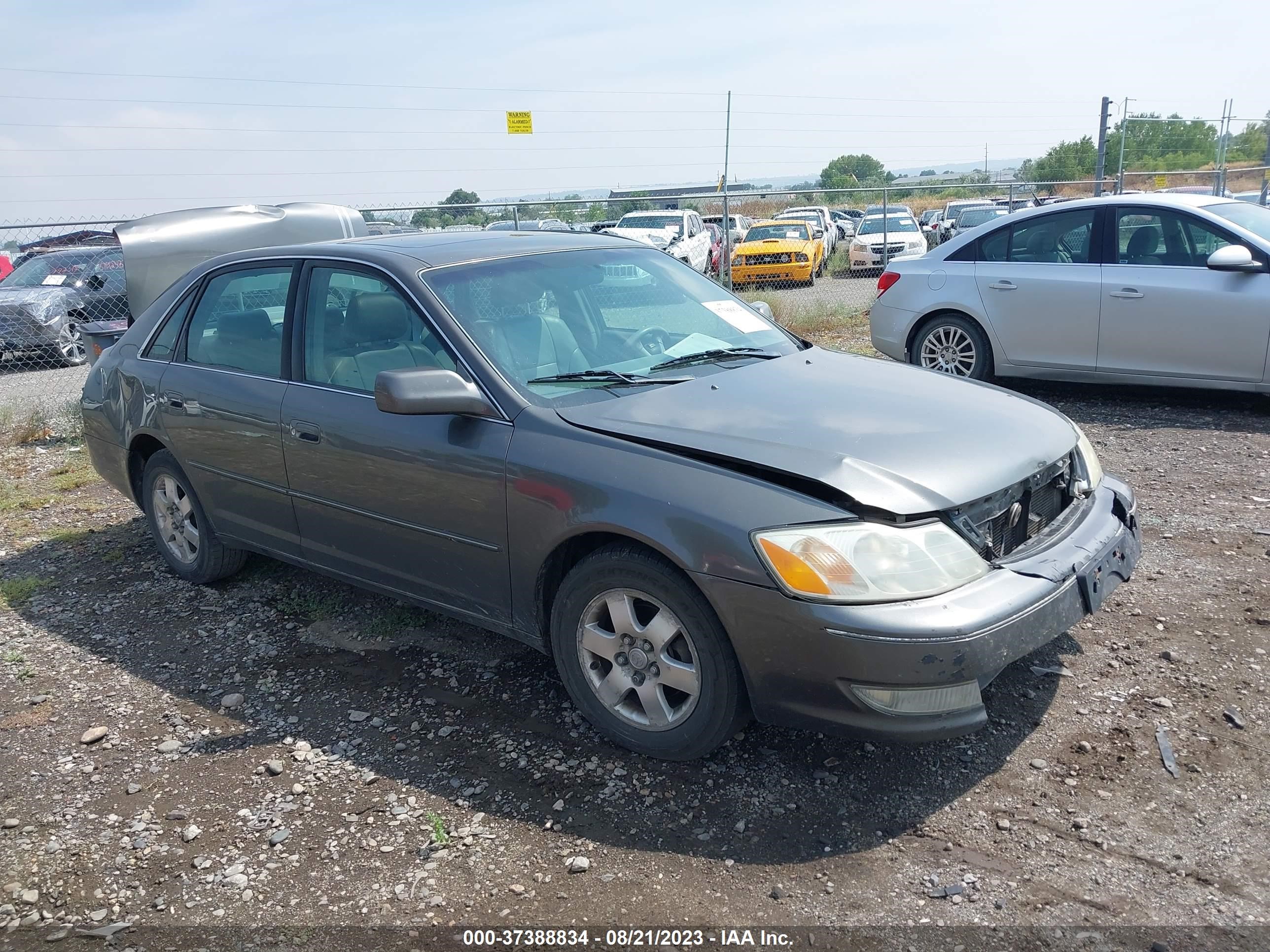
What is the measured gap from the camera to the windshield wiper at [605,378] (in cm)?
366

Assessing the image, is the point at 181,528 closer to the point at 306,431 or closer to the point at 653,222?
the point at 306,431

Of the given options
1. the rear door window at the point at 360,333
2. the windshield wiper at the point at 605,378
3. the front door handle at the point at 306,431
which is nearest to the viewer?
the windshield wiper at the point at 605,378

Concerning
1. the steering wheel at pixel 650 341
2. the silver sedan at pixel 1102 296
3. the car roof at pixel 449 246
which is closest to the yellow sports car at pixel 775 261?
→ the silver sedan at pixel 1102 296

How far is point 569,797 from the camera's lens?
125 inches

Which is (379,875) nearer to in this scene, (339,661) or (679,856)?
(679,856)

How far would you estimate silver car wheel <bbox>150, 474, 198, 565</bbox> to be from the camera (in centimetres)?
509

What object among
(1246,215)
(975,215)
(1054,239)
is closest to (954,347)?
(1054,239)

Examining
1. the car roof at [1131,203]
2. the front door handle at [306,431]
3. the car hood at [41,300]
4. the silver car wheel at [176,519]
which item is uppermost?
the car roof at [1131,203]

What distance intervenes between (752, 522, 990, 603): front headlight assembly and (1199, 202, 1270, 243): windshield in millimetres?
5732

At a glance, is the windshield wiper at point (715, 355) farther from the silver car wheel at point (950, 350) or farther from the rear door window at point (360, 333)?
the silver car wheel at point (950, 350)

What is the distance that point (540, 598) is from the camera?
137 inches

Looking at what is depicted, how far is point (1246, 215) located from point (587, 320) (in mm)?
5922

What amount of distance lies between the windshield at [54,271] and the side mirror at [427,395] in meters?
12.8

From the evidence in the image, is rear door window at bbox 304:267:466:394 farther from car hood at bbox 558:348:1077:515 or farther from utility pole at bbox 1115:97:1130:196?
utility pole at bbox 1115:97:1130:196
